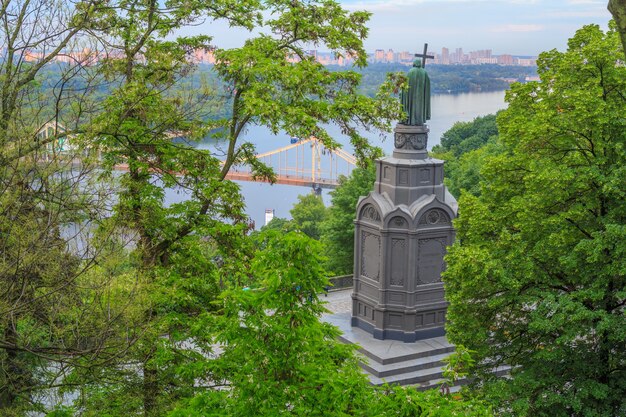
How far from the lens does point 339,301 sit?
90.0 ft

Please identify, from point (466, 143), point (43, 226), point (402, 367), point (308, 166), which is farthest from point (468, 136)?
point (308, 166)

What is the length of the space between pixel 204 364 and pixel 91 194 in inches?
101

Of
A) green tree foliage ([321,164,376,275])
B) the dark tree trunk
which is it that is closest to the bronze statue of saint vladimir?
green tree foliage ([321,164,376,275])

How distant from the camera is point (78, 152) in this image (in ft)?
29.0

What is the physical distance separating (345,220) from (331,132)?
63.9ft

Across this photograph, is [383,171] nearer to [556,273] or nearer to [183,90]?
[556,273]

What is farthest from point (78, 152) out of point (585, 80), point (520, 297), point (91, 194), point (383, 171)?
point (383, 171)

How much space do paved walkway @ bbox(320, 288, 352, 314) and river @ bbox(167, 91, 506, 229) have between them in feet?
76.3

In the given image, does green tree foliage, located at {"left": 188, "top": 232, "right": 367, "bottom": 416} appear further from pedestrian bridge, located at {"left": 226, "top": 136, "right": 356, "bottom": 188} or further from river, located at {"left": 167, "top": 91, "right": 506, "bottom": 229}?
pedestrian bridge, located at {"left": 226, "top": 136, "right": 356, "bottom": 188}

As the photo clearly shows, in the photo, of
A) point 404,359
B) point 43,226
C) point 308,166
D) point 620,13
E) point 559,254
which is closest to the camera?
point 620,13

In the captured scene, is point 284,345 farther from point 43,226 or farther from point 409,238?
point 409,238

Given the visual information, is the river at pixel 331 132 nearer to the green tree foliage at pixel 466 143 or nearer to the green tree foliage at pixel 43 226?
the green tree foliage at pixel 466 143

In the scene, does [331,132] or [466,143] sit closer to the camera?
[331,132]

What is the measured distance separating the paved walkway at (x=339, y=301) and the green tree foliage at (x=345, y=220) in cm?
335
